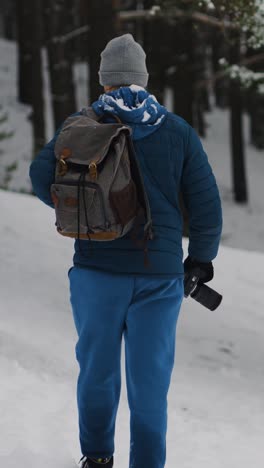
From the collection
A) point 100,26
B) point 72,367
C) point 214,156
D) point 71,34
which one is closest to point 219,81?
point 214,156

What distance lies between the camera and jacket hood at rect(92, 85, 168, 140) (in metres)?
3.54

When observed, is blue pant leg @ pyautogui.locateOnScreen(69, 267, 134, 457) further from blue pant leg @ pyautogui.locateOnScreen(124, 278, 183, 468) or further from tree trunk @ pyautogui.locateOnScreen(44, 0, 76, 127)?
tree trunk @ pyautogui.locateOnScreen(44, 0, 76, 127)

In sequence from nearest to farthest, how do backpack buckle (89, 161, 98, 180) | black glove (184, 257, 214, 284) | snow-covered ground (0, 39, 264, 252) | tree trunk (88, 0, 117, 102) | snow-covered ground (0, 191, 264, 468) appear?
backpack buckle (89, 161, 98, 180)
black glove (184, 257, 214, 284)
snow-covered ground (0, 191, 264, 468)
tree trunk (88, 0, 117, 102)
snow-covered ground (0, 39, 264, 252)

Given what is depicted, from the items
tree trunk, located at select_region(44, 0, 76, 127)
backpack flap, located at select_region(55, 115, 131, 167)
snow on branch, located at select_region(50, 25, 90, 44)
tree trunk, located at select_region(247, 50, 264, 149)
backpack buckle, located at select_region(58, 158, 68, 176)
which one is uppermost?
backpack flap, located at select_region(55, 115, 131, 167)

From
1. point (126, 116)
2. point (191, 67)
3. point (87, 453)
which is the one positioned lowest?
point (191, 67)

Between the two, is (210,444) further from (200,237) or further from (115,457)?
(200,237)

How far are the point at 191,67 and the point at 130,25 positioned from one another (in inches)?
551

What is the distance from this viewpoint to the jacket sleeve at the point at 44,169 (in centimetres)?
368

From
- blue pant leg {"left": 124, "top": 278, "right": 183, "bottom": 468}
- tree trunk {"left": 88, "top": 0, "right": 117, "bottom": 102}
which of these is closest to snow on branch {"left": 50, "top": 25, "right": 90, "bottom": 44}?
tree trunk {"left": 88, "top": 0, "right": 117, "bottom": 102}

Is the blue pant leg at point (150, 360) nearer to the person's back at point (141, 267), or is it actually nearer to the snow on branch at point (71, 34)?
the person's back at point (141, 267)

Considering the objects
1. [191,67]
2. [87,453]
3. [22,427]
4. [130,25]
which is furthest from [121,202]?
[130,25]

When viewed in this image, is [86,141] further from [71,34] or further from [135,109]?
[71,34]

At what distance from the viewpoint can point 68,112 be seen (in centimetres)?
2162

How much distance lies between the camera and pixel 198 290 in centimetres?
396
